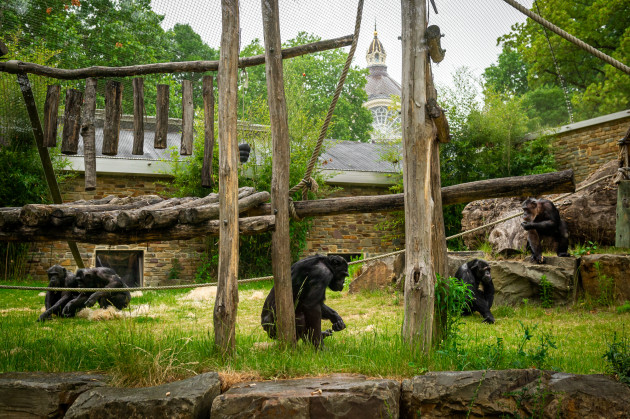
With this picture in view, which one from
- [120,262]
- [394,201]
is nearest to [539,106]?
[120,262]

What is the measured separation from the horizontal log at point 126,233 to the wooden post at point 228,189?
9.0 inches

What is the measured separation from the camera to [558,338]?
512 centimetres

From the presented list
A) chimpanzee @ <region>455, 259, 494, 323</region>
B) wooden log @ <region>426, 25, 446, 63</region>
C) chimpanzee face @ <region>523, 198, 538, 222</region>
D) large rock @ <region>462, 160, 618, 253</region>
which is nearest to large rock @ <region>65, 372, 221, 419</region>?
wooden log @ <region>426, 25, 446, 63</region>

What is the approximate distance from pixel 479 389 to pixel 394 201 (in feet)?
5.81

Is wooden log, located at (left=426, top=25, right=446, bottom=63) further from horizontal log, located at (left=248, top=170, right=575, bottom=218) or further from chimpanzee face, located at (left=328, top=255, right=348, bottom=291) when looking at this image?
chimpanzee face, located at (left=328, top=255, right=348, bottom=291)

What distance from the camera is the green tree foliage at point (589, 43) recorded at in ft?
51.9

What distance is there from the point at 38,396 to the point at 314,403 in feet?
5.83

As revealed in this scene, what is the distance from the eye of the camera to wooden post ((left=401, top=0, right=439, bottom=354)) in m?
3.75

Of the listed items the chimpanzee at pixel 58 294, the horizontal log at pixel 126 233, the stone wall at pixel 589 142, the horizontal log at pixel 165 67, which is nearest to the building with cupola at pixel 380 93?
the stone wall at pixel 589 142

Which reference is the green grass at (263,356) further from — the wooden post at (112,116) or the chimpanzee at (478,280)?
the wooden post at (112,116)

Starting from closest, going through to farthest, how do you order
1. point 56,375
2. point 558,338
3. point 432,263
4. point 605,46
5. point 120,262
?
1. point 56,375
2. point 432,263
3. point 558,338
4. point 120,262
5. point 605,46

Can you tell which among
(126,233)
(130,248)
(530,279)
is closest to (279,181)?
(126,233)

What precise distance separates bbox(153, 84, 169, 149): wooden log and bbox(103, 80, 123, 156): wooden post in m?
0.35

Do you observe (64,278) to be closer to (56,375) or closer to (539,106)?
(56,375)
